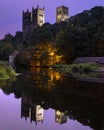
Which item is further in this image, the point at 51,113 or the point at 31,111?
the point at 31,111

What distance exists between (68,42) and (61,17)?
87.4 metres

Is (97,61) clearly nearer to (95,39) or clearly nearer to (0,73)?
(95,39)

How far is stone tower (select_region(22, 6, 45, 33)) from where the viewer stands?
173625 millimetres

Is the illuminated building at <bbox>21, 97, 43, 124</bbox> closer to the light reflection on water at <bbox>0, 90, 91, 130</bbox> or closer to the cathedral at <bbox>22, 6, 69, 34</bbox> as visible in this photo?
the light reflection on water at <bbox>0, 90, 91, 130</bbox>

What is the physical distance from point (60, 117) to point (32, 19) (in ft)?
549

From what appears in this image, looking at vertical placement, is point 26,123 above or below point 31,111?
below

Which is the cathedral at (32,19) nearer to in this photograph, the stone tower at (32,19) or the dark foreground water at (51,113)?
the stone tower at (32,19)

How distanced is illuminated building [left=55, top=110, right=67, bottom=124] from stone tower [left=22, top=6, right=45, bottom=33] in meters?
159

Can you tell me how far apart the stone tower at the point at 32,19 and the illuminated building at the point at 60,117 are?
159 m

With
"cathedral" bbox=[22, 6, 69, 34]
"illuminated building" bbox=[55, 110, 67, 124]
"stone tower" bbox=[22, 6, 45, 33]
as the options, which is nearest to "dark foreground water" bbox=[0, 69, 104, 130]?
"illuminated building" bbox=[55, 110, 67, 124]

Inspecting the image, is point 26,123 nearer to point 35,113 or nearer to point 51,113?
point 35,113

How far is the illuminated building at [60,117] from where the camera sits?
40.1ft

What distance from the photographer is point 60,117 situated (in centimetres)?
1295

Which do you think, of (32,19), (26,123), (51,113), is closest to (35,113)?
(51,113)
